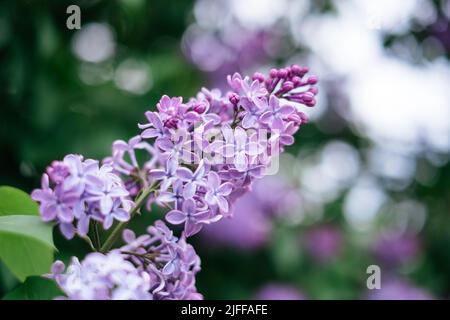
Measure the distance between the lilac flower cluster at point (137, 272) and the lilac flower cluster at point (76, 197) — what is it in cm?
6

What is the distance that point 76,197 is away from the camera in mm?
1065

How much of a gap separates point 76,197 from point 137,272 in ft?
Answer: 0.56

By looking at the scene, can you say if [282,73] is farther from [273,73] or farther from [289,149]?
[289,149]

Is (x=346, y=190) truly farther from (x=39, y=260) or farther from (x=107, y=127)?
(x=39, y=260)

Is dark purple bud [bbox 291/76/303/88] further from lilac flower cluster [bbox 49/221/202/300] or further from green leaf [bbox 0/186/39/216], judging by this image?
green leaf [bbox 0/186/39/216]

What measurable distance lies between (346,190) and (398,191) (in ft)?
1.19

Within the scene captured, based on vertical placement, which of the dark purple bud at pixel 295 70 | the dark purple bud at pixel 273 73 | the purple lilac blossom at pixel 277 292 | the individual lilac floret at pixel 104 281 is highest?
the dark purple bud at pixel 295 70

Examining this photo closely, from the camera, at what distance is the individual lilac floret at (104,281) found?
3.33ft

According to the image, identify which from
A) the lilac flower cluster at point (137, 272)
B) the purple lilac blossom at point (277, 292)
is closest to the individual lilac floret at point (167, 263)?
the lilac flower cluster at point (137, 272)

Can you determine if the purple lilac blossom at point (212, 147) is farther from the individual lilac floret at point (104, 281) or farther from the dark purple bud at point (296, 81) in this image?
the individual lilac floret at point (104, 281)

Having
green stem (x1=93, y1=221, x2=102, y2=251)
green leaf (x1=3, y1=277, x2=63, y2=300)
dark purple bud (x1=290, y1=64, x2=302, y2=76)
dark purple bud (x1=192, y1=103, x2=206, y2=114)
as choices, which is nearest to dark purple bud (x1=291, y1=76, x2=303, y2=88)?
dark purple bud (x1=290, y1=64, x2=302, y2=76)

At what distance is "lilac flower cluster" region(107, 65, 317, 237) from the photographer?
1.19m

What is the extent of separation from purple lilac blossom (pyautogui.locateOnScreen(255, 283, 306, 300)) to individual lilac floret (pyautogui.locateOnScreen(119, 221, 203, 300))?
203 cm

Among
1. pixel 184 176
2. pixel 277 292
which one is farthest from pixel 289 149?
pixel 184 176
